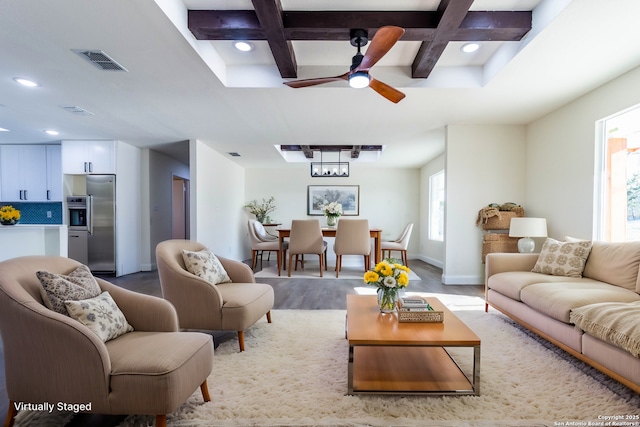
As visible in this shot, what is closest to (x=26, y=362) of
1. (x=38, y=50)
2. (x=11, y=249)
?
(x=38, y=50)

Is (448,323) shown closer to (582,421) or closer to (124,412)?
(582,421)

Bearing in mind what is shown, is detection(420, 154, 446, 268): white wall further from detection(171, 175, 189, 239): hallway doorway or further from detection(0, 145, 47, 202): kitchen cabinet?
detection(0, 145, 47, 202): kitchen cabinet

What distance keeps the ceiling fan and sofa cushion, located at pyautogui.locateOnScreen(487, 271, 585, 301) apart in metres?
1.93

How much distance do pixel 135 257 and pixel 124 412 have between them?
16.4 feet

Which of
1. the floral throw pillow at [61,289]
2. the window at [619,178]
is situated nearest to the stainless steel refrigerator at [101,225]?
the floral throw pillow at [61,289]

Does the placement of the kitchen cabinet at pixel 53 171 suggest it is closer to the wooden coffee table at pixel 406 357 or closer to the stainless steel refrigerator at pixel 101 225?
the stainless steel refrigerator at pixel 101 225

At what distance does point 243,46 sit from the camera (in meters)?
2.72

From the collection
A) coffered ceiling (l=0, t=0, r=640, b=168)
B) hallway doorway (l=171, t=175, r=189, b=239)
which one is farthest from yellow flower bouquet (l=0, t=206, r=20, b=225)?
hallway doorway (l=171, t=175, r=189, b=239)

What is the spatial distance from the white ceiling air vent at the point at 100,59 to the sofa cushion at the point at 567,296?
12.9ft

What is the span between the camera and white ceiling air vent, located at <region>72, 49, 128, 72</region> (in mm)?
2418

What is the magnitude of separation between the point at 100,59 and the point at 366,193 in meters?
6.07

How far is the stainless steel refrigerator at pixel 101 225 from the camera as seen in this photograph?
507cm

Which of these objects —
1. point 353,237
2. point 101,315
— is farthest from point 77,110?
point 353,237

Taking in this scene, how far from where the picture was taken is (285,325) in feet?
8.95
